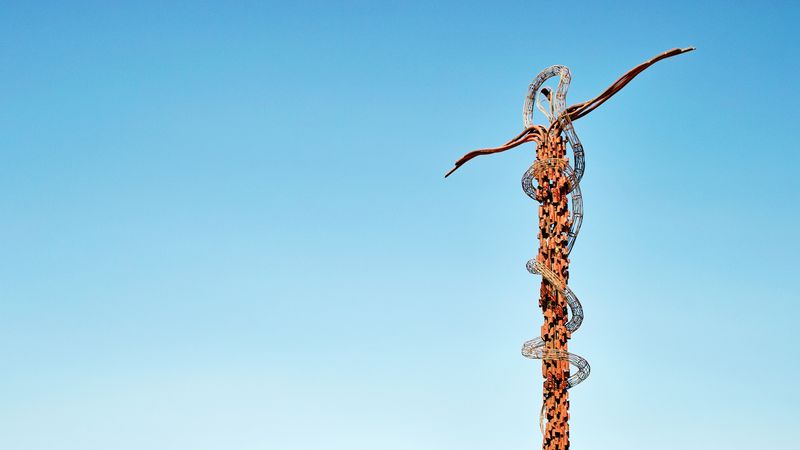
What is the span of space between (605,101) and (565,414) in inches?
304

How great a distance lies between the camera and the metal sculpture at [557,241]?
24562 mm

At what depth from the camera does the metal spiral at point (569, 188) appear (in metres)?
24.7

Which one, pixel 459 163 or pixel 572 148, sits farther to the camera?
pixel 459 163

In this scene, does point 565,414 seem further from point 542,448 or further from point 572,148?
point 572,148

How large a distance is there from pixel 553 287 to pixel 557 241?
112 cm

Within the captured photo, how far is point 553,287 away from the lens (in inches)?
985

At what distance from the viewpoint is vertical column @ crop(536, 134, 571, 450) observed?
24.5 m

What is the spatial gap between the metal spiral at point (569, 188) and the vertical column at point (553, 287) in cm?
11

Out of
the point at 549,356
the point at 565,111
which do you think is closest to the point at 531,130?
the point at 565,111

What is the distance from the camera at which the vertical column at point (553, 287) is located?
24.5 metres

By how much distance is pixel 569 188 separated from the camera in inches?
1001

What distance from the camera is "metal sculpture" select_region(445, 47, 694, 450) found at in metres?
24.6

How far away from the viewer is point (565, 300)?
24891 millimetres

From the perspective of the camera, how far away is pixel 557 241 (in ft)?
82.4
